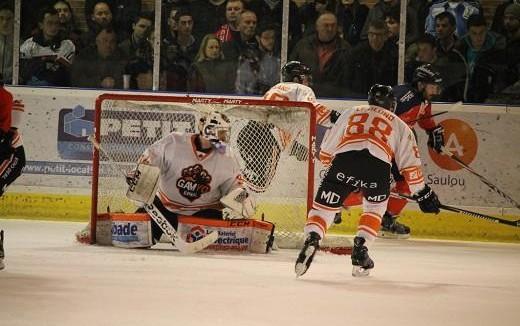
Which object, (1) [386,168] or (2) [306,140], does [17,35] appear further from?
(1) [386,168]

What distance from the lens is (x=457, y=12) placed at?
325 inches

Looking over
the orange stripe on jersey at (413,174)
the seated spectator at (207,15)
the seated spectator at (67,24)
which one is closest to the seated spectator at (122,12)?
the seated spectator at (67,24)

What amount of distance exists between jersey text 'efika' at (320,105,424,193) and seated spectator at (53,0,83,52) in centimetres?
363

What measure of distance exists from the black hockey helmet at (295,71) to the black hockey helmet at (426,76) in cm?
78

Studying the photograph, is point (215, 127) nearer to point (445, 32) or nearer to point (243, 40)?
point (243, 40)

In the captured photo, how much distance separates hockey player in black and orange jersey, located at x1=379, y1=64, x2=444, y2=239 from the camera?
7.67 metres

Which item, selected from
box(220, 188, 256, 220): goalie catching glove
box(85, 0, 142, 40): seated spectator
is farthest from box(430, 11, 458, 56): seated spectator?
box(220, 188, 256, 220): goalie catching glove

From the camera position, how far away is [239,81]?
8.48 meters

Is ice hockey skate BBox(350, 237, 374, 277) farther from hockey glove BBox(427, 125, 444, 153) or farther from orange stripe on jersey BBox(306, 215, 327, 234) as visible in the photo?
hockey glove BBox(427, 125, 444, 153)

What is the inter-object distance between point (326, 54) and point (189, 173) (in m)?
2.34

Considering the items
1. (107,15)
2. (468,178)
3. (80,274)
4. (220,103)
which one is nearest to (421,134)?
(468,178)

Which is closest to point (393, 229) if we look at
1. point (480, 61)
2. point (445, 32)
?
point (480, 61)

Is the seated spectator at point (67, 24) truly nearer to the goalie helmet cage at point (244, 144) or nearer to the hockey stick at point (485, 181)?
the goalie helmet cage at point (244, 144)

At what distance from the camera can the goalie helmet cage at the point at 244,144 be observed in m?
6.80
